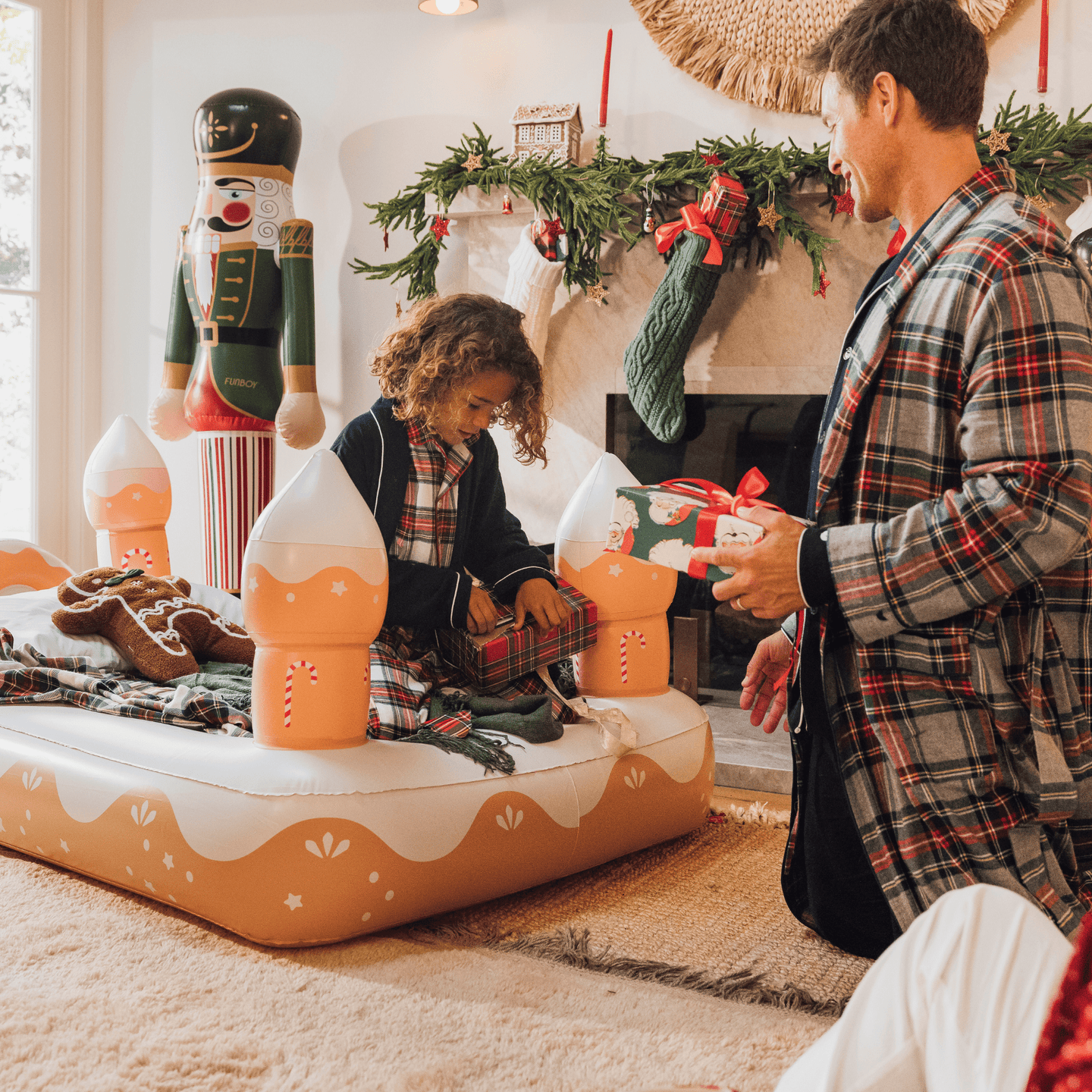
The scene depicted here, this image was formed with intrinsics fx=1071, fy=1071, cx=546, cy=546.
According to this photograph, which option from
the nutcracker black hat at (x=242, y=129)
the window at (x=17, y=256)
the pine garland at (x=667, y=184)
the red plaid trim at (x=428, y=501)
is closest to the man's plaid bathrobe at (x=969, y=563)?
the red plaid trim at (x=428, y=501)

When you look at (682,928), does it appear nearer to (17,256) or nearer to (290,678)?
(290,678)

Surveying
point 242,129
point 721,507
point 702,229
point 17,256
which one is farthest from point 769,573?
point 17,256

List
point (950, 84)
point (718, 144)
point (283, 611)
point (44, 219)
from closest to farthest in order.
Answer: point (950, 84)
point (283, 611)
point (718, 144)
point (44, 219)

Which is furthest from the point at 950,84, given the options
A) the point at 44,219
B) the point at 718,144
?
the point at 44,219

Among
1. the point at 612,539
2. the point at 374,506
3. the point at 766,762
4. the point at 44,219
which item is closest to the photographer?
the point at 612,539

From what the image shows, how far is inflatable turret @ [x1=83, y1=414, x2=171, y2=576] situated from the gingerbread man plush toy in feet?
0.94

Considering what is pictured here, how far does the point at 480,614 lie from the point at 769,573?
778mm

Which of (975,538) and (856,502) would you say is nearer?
(975,538)

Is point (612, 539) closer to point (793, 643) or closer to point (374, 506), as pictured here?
point (793, 643)

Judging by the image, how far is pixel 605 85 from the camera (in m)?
2.95

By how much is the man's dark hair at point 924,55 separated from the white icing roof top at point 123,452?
194 cm

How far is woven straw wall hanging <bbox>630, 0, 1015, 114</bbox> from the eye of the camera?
284cm

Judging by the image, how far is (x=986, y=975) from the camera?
2.13 ft

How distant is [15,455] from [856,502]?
11.0 ft
